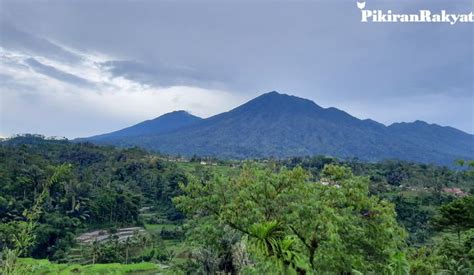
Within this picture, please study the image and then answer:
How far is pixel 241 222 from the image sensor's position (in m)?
10.1

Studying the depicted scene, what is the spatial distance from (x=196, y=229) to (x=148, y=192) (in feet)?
144

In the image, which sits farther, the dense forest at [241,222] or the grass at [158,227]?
the grass at [158,227]

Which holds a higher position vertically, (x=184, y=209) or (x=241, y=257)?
(x=184, y=209)

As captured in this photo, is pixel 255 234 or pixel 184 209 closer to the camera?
pixel 255 234

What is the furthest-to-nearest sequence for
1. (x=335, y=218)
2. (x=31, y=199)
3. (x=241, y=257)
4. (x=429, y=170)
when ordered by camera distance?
(x=429, y=170)
(x=31, y=199)
(x=241, y=257)
(x=335, y=218)

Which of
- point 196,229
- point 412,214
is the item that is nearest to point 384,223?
point 196,229

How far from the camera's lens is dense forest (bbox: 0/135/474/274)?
6121 mm

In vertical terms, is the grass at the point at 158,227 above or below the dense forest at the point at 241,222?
below

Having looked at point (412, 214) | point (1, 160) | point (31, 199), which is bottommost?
point (412, 214)

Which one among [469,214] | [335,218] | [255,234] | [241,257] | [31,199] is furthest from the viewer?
[31,199]

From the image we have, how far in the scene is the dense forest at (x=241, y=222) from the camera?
20.1 feet

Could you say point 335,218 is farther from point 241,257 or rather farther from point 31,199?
point 31,199

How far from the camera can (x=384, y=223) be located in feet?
31.6

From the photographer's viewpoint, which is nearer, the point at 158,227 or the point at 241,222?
the point at 241,222
